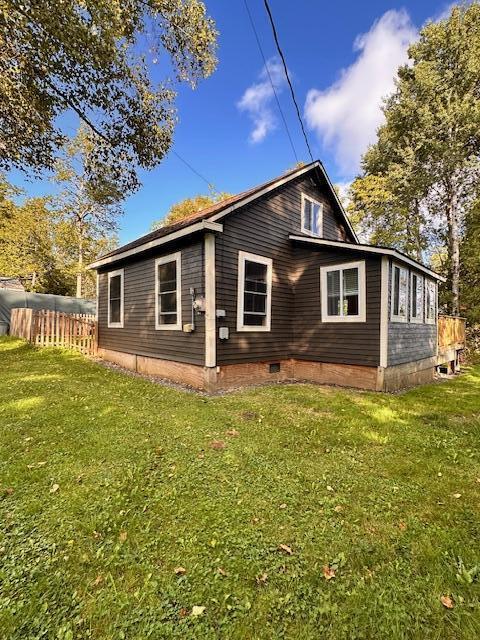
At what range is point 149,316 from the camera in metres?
9.16

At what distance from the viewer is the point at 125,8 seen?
240 inches

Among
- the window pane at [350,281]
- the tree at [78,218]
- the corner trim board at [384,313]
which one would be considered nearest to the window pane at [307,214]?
the window pane at [350,281]

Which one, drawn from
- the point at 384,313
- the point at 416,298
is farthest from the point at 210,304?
the point at 416,298

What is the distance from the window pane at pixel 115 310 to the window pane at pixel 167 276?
293 cm

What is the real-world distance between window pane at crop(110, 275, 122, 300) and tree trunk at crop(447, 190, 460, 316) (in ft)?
55.2

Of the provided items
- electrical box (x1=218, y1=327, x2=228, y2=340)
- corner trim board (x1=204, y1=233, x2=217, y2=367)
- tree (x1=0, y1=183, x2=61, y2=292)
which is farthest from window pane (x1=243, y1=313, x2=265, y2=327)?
tree (x1=0, y1=183, x2=61, y2=292)

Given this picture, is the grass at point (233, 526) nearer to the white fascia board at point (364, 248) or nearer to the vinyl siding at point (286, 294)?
the vinyl siding at point (286, 294)

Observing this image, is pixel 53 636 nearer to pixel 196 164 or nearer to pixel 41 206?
pixel 196 164

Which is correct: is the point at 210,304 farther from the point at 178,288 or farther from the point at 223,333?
the point at 178,288

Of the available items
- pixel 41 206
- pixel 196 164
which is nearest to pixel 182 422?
pixel 196 164

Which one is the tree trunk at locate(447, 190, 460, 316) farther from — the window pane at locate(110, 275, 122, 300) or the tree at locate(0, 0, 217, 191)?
the window pane at locate(110, 275, 122, 300)

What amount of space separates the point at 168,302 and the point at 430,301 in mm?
8704

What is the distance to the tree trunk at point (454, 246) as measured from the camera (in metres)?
17.4

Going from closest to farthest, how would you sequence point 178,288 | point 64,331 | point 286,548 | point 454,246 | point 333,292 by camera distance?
point 286,548, point 178,288, point 333,292, point 64,331, point 454,246
